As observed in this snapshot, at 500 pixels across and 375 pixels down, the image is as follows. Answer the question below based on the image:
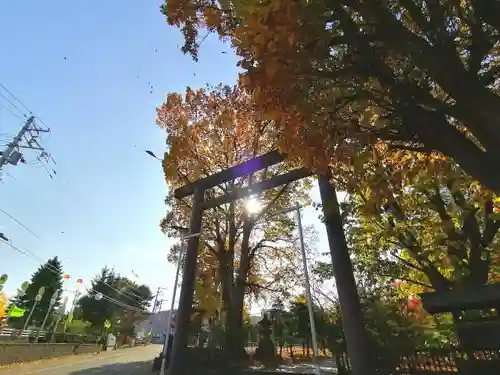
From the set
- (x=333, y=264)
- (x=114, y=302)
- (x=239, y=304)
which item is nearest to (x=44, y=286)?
(x=114, y=302)

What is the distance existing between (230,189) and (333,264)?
29.0ft

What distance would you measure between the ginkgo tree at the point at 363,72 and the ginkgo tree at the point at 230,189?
358 inches

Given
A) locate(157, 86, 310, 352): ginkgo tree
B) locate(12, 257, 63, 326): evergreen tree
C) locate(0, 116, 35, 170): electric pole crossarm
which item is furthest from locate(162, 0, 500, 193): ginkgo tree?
locate(12, 257, 63, 326): evergreen tree

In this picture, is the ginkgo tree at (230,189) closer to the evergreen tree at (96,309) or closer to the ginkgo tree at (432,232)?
the ginkgo tree at (432,232)

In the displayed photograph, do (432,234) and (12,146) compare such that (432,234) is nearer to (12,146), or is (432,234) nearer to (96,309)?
(12,146)

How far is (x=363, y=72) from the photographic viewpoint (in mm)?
2828

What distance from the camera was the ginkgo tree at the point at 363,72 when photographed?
91.9 inches

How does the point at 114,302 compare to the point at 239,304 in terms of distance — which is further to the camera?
the point at 114,302

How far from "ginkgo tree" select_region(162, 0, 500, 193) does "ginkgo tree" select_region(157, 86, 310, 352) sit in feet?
29.8

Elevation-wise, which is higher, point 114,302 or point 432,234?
point 114,302

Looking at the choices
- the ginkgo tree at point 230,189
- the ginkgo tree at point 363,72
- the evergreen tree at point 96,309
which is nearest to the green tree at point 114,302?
the evergreen tree at point 96,309

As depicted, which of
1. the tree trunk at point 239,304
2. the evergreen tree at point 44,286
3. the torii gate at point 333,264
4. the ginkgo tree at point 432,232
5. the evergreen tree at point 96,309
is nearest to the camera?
the ginkgo tree at point 432,232

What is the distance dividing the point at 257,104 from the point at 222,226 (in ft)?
48.3

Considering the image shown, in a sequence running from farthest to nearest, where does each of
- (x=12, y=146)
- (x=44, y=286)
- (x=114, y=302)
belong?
1. (x=114, y=302)
2. (x=44, y=286)
3. (x=12, y=146)
